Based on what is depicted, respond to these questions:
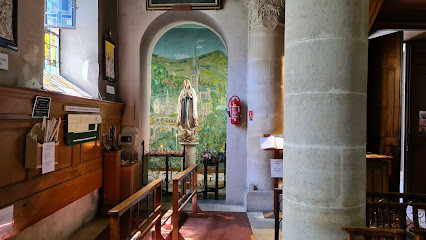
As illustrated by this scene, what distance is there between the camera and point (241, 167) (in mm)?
7676

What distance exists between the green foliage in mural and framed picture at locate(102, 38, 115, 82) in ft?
15.5

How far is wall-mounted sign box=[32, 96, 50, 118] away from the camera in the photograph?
4.32m

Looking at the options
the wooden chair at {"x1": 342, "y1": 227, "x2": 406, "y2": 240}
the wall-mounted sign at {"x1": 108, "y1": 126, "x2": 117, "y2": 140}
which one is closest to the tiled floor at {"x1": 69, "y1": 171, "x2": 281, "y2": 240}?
the wall-mounted sign at {"x1": 108, "y1": 126, "x2": 117, "y2": 140}

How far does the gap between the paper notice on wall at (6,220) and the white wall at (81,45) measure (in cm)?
338

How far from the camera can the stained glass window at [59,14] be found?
538 cm

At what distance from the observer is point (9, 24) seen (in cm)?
403

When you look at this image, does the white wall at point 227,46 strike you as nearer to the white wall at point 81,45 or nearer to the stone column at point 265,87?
the stone column at point 265,87

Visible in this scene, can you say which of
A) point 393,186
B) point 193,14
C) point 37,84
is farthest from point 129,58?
point 393,186

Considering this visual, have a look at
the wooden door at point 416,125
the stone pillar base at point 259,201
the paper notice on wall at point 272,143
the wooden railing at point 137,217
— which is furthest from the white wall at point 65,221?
the wooden door at point 416,125

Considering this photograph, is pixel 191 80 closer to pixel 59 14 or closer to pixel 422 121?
pixel 59 14

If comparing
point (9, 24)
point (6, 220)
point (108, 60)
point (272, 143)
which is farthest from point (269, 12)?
point (6, 220)

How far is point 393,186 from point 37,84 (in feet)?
23.7

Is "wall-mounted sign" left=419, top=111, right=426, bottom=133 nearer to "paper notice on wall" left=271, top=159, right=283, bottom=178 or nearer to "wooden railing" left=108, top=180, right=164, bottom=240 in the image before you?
"paper notice on wall" left=271, top=159, right=283, bottom=178

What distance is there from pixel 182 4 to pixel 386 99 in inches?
209
